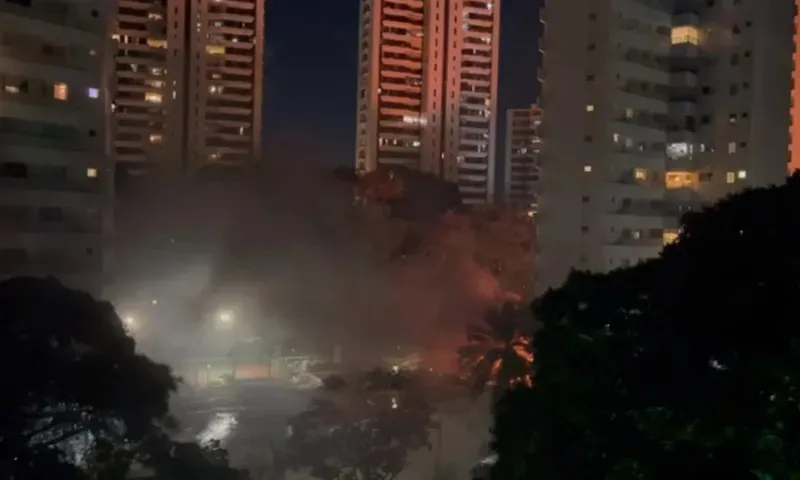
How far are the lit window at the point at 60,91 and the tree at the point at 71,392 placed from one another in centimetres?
483

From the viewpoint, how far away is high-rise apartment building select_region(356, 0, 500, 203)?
113 ft

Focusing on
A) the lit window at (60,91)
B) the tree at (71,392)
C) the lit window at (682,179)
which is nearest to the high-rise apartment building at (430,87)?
the lit window at (682,179)

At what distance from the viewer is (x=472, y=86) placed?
1406 inches

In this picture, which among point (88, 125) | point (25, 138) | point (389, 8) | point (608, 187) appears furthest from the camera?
point (389, 8)

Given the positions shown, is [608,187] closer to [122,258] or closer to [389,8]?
[122,258]

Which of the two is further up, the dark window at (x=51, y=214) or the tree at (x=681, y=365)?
the dark window at (x=51, y=214)

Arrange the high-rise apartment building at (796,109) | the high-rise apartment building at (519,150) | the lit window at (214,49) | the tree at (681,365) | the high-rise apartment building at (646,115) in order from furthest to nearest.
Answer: the high-rise apartment building at (519,150)
the lit window at (214,49)
the high-rise apartment building at (796,109)
the high-rise apartment building at (646,115)
the tree at (681,365)

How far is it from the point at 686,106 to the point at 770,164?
78.4 inches

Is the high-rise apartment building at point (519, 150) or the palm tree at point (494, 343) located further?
the high-rise apartment building at point (519, 150)

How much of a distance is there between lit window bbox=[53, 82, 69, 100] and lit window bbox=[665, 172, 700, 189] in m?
11.6

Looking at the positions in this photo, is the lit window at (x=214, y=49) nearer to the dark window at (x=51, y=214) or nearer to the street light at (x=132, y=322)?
the street light at (x=132, y=322)

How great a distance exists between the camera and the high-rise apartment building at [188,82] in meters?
30.1

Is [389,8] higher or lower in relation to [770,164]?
higher

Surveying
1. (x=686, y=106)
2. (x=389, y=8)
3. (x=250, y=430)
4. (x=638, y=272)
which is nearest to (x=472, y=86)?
(x=389, y=8)
